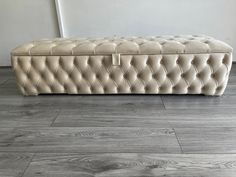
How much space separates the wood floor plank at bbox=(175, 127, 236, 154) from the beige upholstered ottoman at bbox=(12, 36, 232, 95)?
1.62ft

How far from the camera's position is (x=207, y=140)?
51.5 inches

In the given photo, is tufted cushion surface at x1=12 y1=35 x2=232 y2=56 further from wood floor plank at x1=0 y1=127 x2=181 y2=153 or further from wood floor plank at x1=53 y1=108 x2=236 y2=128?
wood floor plank at x1=0 y1=127 x2=181 y2=153

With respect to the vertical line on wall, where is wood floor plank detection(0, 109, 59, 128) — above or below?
below

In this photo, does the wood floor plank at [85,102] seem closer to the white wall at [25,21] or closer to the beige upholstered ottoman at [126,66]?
the beige upholstered ottoman at [126,66]

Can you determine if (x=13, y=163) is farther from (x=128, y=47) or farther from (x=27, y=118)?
(x=128, y=47)

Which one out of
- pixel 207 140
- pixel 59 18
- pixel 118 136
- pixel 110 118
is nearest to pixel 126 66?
pixel 110 118

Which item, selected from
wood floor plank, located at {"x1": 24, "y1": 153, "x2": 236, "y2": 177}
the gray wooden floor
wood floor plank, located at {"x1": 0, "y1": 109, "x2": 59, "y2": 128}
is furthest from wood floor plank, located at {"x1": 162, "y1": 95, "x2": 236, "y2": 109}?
wood floor plank, located at {"x1": 0, "y1": 109, "x2": 59, "y2": 128}

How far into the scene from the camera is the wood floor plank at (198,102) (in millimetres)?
1705

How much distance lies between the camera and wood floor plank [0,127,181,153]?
1.28 meters

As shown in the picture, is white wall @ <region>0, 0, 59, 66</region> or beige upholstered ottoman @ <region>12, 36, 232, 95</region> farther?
white wall @ <region>0, 0, 59, 66</region>

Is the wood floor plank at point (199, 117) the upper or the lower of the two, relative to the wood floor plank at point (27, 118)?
lower

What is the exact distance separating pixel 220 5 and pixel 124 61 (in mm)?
1455

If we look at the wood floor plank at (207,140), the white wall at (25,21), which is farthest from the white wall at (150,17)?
the wood floor plank at (207,140)

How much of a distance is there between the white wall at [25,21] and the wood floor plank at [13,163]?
70.5 inches
